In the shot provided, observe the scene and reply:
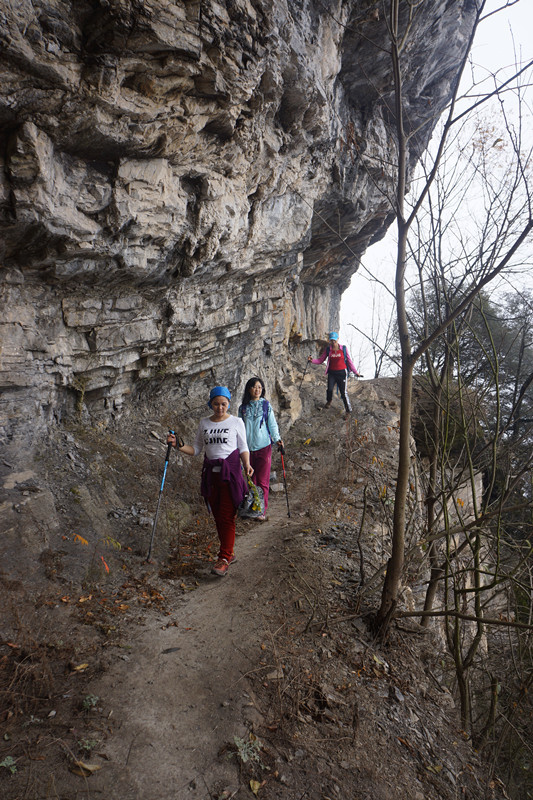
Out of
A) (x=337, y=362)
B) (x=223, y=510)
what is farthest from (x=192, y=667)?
(x=337, y=362)

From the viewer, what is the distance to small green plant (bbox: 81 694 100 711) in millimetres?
2891

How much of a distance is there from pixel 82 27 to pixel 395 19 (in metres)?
2.87

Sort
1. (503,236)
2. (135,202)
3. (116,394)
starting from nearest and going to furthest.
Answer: (503,236) → (135,202) → (116,394)

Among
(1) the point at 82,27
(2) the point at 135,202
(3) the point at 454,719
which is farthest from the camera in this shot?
(2) the point at 135,202

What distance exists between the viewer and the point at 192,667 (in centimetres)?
346

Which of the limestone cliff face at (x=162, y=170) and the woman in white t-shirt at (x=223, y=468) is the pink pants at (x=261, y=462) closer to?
the woman in white t-shirt at (x=223, y=468)

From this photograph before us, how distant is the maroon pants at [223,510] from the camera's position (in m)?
4.95

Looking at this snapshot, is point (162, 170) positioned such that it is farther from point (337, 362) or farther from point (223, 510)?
point (337, 362)

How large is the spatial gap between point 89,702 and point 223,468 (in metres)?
2.45

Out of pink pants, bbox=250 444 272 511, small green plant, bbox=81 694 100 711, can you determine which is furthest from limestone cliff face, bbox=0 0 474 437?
small green plant, bbox=81 694 100 711

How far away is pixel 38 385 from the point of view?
5.73m

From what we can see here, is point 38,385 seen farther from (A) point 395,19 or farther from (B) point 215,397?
(A) point 395,19

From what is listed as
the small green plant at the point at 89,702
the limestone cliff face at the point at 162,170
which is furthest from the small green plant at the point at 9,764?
the limestone cliff face at the point at 162,170

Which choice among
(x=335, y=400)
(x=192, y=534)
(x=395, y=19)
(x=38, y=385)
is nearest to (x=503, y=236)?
(x=395, y=19)
